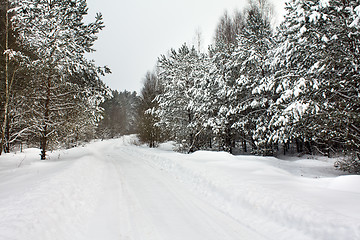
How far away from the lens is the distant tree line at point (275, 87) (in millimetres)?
7637

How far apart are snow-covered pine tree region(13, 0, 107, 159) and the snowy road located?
23.9ft

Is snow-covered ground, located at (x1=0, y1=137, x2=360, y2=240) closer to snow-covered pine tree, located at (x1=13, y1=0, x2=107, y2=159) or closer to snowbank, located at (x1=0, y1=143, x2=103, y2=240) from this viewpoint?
snowbank, located at (x1=0, y1=143, x2=103, y2=240)

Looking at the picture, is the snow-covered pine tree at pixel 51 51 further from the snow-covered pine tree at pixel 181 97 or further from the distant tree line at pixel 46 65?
the snow-covered pine tree at pixel 181 97

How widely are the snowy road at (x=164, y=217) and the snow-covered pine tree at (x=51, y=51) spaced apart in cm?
728

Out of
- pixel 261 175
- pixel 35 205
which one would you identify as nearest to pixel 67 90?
pixel 35 205

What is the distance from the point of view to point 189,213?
168 inches

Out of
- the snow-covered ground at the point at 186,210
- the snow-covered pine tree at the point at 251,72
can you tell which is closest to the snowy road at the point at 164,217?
the snow-covered ground at the point at 186,210

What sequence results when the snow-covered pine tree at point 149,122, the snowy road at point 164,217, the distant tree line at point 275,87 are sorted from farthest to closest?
the snow-covered pine tree at point 149,122, the distant tree line at point 275,87, the snowy road at point 164,217

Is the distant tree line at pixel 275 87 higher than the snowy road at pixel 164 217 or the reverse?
higher

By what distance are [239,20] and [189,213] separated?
28280 millimetres

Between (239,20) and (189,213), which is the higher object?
(239,20)

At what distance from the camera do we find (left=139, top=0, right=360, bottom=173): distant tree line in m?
7.64

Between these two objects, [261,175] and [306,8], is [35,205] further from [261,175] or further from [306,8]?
[306,8]

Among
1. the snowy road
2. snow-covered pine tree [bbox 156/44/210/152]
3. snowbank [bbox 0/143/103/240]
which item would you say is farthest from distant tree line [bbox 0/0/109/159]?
the snowy road
